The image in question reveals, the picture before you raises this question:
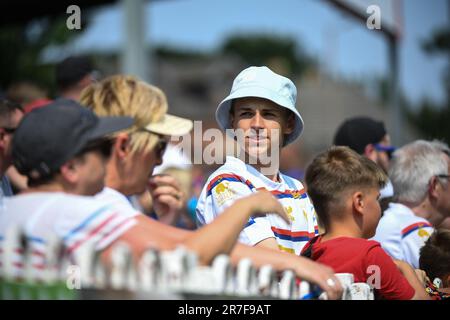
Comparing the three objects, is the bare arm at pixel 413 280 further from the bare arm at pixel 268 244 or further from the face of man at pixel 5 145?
the face of man at pixel 5 145

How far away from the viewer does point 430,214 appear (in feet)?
13.4

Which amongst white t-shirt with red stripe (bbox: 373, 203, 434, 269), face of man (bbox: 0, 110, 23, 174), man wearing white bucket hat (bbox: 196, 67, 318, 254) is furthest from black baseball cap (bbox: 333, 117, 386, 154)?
face of man (bbox: 0, 110, 23, 174)

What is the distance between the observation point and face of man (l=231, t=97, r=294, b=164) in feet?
9.94

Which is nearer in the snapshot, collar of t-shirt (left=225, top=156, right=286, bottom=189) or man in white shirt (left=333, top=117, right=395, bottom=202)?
collar of t-shirt (left=225, top=156, right=286, bottom=189)

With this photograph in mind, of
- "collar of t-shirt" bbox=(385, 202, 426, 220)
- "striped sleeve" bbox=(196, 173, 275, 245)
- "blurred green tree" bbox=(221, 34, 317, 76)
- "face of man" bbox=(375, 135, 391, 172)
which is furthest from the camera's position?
"blurred green tree" bbox=(221, 34, 317, 76)

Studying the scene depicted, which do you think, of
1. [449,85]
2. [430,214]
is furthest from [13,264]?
[449,85]

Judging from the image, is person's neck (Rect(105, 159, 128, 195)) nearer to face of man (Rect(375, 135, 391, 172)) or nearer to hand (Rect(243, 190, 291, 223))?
hand (Rect(243, 190, 291, 223))

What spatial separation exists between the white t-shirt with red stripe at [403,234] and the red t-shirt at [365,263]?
1.06 m

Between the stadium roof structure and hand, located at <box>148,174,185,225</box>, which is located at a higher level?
the stadium roof structure

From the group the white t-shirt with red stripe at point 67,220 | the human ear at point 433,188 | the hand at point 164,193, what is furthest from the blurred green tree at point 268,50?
the white t-shirt with red stripe at point 67,220

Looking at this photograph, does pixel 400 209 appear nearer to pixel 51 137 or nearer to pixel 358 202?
pixel 358 202

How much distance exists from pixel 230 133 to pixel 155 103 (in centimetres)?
77

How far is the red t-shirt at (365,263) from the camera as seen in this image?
2.62 m
